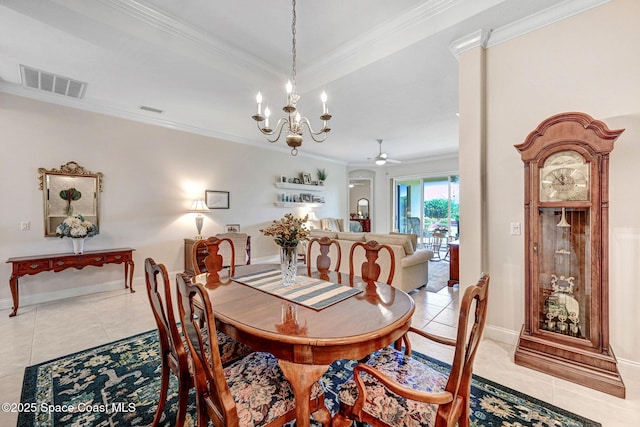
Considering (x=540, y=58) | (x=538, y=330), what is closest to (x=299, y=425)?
(x=538, y=330)

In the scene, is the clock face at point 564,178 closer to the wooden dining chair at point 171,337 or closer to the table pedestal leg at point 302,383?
the table pedestal leg at point 302,383

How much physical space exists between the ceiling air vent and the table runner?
3444mm

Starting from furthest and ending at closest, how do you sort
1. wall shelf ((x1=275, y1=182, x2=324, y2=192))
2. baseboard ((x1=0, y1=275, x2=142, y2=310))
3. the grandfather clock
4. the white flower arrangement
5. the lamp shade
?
wall shelf ((x1=275, y1=182, x2=324, y2=192)) → the lamp shade → the white flower arrangement → baseboard ((x1=0, y1=275, x2=142, y2=310)) → the grandfather clock

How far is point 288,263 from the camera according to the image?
191cm

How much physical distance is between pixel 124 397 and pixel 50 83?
3838mm

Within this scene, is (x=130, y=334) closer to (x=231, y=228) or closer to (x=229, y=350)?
(x=229, y=350)

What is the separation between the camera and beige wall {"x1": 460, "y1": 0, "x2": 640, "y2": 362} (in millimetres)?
1992

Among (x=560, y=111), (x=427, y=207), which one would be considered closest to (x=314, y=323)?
(x=560, y=111)

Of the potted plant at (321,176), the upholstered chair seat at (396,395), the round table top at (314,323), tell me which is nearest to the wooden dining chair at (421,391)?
the upholstered chair seat at (396,395)

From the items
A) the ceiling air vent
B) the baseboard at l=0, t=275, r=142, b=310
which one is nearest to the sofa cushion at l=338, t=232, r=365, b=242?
the baseboard at l=0, t=275, r=142, b=310

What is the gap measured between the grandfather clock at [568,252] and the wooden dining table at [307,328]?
1.41 metres

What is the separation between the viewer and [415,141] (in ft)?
20.7

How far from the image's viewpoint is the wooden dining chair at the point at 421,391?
0.99 metres

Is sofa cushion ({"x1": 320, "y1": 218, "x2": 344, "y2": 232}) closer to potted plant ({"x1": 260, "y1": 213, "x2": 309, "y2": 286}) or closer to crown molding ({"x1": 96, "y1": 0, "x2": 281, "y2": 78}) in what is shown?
crown molding ({"x1": 96, "y1": 0, "x2": 281, "y2": 78})
